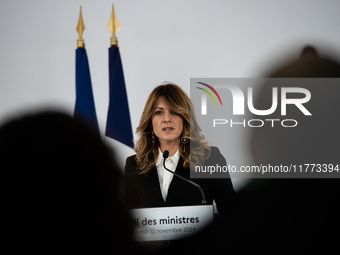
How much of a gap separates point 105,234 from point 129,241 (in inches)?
2.0

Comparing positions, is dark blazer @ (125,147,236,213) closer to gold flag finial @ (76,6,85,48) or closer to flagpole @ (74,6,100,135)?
flagpole @ (74,6,100,135)

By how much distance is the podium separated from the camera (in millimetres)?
1401

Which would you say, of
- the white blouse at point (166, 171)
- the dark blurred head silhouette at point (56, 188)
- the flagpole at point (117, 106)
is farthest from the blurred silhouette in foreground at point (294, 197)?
the flagpole at point (117, 106)

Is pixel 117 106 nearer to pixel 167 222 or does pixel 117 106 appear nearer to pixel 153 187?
pixel 153 187

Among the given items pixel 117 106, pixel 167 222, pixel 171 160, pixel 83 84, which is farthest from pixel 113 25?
pixel 167 222

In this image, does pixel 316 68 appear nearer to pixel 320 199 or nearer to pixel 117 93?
pixel 320 199

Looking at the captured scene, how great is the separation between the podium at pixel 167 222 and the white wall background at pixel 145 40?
1.69 m

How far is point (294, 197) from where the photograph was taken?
17.6 inches

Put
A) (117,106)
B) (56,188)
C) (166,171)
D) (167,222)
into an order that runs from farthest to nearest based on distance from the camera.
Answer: (117,106) < (166,171) < (167,222) < (56,188)

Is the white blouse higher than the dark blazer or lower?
higher

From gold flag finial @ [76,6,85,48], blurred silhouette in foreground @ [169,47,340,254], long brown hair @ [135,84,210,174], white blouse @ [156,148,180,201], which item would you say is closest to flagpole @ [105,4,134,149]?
gold flag finial @ [76,6,85,48]

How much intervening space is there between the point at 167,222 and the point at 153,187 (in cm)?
63

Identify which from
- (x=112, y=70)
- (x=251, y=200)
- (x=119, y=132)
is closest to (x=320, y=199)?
(x=251, y=200)

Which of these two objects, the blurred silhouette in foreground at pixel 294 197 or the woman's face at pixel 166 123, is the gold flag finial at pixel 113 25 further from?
the blurred silhouette in foreground at pixel 294 197
